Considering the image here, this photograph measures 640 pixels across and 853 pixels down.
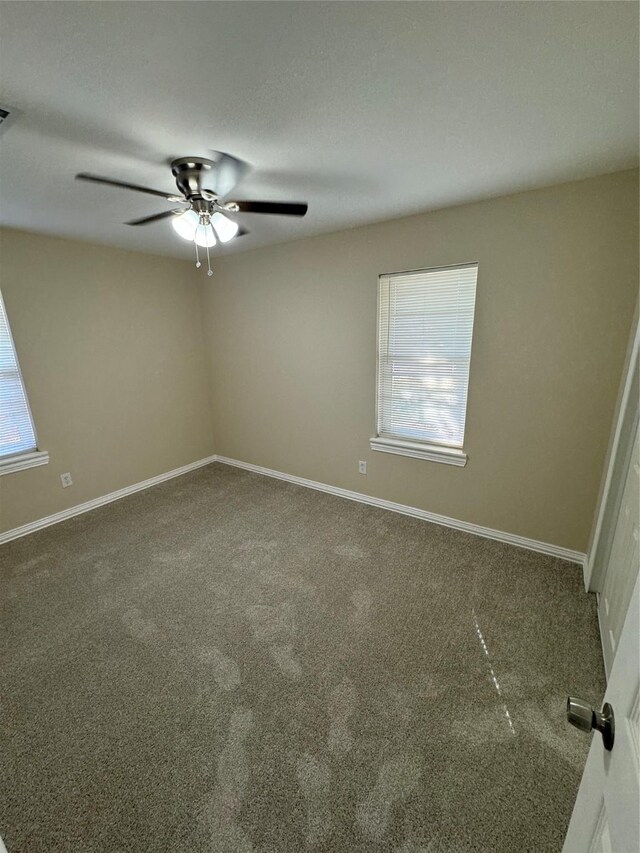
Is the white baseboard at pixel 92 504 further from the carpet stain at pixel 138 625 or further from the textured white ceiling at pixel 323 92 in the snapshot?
the textured white ceiling at pixel 323 92

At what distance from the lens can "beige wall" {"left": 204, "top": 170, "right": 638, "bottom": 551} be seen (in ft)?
6.44

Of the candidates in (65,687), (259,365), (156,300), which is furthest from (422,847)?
(156,300)

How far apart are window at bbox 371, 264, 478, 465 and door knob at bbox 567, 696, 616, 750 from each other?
204 cm

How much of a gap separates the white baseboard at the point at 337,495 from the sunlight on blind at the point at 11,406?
64 cm

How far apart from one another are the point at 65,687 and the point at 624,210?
3638 millimetres

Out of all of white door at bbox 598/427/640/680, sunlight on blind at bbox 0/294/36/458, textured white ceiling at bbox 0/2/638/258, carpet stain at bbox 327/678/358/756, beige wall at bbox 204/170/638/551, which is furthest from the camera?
sunlight on blind at bbox 0/294/36/458

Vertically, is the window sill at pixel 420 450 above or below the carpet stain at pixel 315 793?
above

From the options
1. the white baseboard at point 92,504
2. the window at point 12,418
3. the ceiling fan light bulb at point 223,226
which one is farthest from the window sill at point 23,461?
the ceiling fan light bulb at point 223,226

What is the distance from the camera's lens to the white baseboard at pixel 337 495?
2439 millimetres

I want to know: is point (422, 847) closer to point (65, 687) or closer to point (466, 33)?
point (65, 687)

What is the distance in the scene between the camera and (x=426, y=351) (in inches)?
103

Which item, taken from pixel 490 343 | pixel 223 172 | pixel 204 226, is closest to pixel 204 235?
pixel 204 226

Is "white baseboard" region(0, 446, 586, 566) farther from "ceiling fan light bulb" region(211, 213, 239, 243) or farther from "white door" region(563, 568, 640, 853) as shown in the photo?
"ceiling fan light bulb" region(211, 213, 239, 243)

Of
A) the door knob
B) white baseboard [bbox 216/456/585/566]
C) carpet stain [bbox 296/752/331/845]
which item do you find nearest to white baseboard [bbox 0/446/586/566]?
white baseboard [bbox 216/456/585/566]
